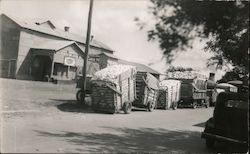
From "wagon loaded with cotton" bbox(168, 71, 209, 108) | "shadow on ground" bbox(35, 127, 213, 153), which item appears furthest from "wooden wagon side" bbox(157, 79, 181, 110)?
"shadow on ground" bbox(35, 127, 213, 153)

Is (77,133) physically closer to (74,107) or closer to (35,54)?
(74,107)

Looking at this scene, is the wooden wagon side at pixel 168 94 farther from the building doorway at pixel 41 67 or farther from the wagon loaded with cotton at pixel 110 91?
the building doorway at pixel 41 67

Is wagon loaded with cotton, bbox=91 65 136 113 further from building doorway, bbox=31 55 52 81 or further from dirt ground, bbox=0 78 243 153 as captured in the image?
building doorway, bbox=31 55 52 81

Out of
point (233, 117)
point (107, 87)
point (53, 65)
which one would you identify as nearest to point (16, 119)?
point (107, 87)

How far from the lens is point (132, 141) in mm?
11141

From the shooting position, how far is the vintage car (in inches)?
426

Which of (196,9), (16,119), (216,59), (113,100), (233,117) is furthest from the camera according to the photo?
(113,100)

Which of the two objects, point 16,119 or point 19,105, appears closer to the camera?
point 16,119

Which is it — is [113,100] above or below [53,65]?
below

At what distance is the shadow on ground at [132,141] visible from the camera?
9703 millimetres

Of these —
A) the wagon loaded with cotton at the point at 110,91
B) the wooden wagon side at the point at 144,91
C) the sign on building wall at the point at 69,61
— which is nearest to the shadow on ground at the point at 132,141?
the wagon loaded with cotton at the point at 110,91

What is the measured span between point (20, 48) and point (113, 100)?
23404mm

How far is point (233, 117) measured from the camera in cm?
1118

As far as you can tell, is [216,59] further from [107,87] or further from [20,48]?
[20,48]
